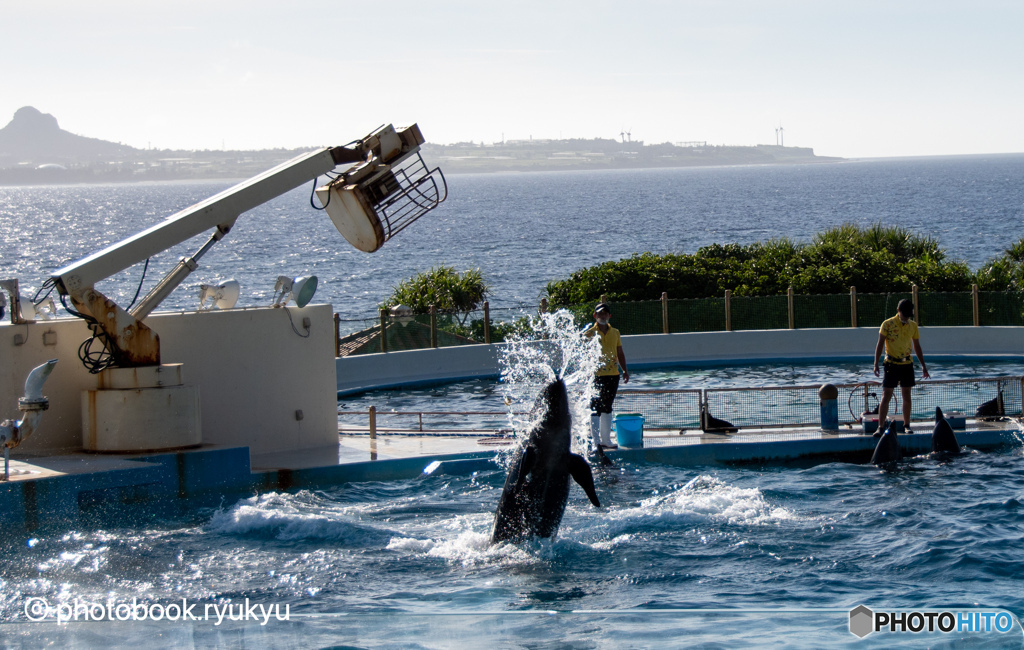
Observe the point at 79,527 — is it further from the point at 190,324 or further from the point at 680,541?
the point at 680,541

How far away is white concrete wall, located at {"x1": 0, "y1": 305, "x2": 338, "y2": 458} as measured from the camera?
11.9 m

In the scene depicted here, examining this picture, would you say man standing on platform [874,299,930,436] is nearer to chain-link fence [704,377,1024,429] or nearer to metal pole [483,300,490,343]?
chain-link fence [704,377,1024,429]

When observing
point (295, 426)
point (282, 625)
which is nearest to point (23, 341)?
point (295, 426)

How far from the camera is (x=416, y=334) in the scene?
879 inches

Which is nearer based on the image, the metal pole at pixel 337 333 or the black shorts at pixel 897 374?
the black shorts at pixel 897 374

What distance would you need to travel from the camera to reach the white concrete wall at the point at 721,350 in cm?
2194

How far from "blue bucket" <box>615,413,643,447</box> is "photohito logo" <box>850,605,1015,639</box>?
5818 millimetres

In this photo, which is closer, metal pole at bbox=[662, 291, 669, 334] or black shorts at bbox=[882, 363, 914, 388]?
black shorts at bbox=[882, 363, 914, 388]

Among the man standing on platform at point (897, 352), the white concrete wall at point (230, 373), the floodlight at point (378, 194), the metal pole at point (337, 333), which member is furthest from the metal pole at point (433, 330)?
the man standing on platform at point (897, 352)

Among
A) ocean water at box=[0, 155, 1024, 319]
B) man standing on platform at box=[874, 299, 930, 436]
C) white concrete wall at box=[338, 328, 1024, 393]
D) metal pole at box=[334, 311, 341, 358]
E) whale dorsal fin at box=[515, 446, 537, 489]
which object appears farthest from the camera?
ocean water at box=[0, 155, 1024, 319]

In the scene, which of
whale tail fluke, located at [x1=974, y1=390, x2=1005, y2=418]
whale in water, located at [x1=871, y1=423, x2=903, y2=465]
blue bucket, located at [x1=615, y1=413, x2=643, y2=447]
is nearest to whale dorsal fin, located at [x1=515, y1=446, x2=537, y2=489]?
blue bucket, located at [x1=615, y1=413, x2=643, y2=447]

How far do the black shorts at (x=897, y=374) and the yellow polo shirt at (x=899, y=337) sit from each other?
0.16ft

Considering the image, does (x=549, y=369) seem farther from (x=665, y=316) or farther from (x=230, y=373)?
(x=665, y=316)

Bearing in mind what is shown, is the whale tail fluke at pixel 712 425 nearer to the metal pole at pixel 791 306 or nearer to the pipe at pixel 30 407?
the pipe at pixel 30 407
